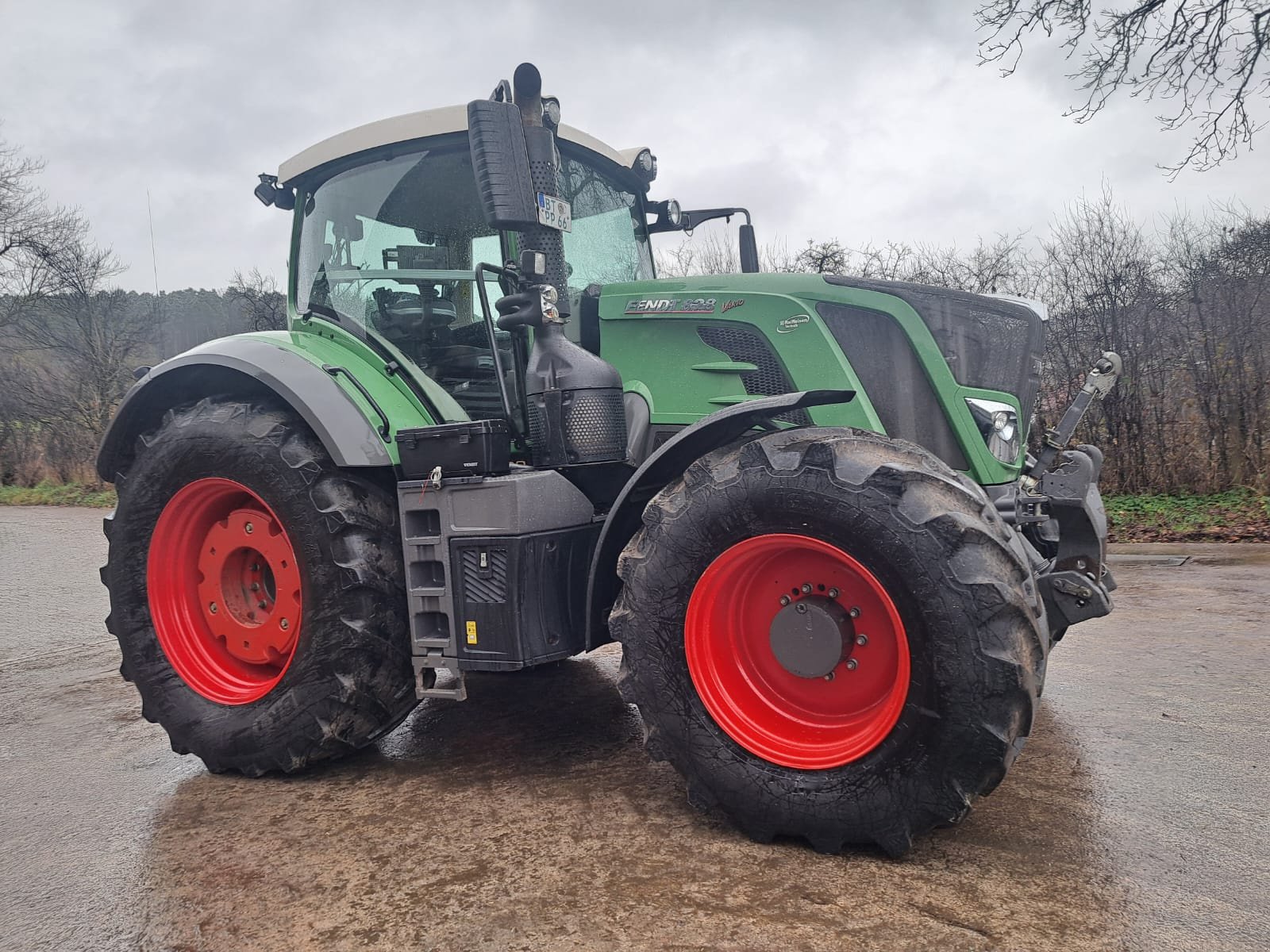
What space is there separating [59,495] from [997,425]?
18.7m

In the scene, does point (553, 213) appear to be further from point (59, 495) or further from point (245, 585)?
point (59, 495)

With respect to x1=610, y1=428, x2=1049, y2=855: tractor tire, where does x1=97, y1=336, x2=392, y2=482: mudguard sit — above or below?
above

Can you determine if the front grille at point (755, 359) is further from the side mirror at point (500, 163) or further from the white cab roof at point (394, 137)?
the white cab roof at point (394, 137)

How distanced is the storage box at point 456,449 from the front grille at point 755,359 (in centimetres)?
83

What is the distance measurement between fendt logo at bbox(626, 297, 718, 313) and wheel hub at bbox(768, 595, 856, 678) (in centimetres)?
115

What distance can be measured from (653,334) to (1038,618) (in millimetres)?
1651

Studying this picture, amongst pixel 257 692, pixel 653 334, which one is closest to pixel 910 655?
pixel 653 334

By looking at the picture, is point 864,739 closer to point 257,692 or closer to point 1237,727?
point 1237,727

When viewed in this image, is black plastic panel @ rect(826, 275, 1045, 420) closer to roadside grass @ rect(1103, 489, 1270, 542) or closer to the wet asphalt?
the wet asphalt

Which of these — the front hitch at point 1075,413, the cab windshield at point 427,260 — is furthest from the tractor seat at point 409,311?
the front hitch at point 1075,413

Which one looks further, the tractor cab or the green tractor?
the tractor cab

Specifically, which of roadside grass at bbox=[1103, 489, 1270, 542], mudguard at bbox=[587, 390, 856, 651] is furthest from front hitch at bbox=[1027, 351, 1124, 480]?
roadside grass at bbox=[1103, 489, 1270, 542]

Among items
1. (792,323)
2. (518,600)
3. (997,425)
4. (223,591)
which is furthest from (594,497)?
(223,591)

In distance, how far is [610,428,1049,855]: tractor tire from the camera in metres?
2.42
